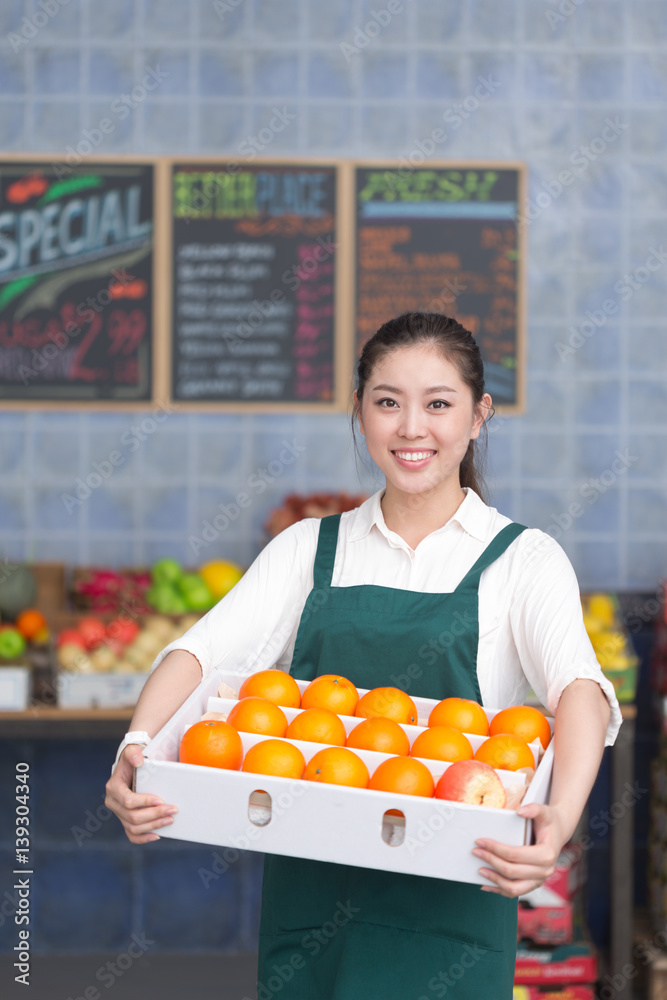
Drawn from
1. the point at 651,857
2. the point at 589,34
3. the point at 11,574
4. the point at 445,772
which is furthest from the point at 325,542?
the point at 589,34

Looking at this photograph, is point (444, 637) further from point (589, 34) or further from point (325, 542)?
point (589, 34)

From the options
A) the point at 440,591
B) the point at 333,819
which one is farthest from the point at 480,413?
the point at 333,819

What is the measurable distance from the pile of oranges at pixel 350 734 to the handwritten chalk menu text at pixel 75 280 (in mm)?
2227

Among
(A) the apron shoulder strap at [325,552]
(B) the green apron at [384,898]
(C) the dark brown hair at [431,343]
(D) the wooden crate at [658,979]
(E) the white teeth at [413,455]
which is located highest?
(C) the dark brown hair at [431,343]

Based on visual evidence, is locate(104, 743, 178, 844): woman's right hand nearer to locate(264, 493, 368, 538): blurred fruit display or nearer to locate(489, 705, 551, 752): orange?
locate(489, 705, 551, 752): orange

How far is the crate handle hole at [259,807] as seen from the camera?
1.24 meters

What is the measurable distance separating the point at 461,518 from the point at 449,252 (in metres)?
2.10

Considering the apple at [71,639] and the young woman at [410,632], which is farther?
the apple at [71,639]

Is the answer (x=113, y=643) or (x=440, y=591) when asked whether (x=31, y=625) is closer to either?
(x=113, y=643)

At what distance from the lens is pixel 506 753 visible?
4.25 ft

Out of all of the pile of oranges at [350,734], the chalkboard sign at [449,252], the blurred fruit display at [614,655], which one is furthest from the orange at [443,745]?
the chalkboard sign at [449,252]

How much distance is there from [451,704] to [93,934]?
96.6 inches

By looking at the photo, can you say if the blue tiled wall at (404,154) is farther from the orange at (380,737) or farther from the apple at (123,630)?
the orange at (380,737)

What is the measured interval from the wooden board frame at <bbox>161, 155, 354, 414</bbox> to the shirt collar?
6.06 feet
